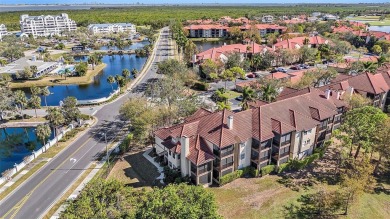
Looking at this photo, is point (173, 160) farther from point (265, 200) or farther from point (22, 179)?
point (22, 179)

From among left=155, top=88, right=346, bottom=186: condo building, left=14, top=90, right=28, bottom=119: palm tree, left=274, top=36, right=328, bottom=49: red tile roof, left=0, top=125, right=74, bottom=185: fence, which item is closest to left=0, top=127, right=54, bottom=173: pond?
left=0, top=125, right=74, bottom=185: fence

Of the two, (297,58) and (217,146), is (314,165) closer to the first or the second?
(217,146)

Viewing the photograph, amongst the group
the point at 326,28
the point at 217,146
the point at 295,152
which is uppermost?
the point at 326,28

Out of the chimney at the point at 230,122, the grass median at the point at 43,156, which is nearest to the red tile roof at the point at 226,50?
the grass median at the point at 43,156

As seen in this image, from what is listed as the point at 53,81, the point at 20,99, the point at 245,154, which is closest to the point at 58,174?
the point at 245,154

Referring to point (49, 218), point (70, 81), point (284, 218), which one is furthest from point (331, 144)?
point (70, 81)

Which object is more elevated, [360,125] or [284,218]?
[360,125]
